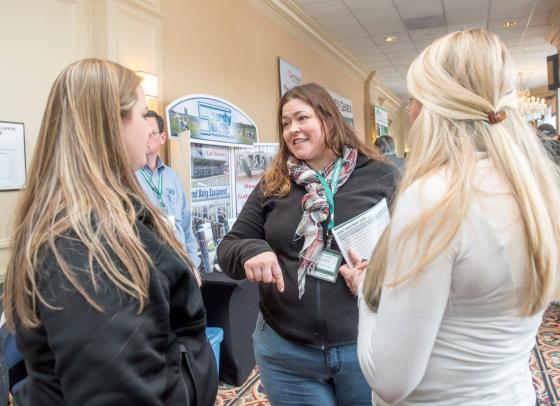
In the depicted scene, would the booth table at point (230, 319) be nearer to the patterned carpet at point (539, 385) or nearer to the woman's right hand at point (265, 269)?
the patterned carpet at point (539, 385)

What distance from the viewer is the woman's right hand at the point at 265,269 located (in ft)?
3.69

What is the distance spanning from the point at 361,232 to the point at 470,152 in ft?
1.70

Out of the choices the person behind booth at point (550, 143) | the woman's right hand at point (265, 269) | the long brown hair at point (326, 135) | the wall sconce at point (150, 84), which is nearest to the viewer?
the person behind booth at point (550, 143)

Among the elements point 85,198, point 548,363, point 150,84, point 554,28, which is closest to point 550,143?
point 85,198

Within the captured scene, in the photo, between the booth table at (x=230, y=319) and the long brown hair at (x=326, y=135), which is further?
the booth table at (x=230, y=319)

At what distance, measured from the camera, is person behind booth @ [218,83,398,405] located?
1164mm

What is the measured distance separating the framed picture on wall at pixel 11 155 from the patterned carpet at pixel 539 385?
66.5 inches

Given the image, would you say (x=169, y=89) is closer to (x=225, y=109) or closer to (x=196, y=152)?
(x=225, y=109)

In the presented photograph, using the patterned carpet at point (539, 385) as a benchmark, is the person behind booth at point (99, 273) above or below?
above

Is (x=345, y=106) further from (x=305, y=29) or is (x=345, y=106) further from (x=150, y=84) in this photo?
(x=150, y=84)

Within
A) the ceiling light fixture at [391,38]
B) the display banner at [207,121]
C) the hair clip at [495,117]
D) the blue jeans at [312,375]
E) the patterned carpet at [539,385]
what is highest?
the ceiling light fixture at [391,38]

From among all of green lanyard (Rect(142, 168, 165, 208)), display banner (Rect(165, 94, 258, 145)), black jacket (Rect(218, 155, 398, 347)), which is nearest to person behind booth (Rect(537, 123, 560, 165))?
black jacket (Rect(218, 155, 398, 347))

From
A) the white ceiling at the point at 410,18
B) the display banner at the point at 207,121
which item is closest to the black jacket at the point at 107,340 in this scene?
the display banner at the point at 207,121

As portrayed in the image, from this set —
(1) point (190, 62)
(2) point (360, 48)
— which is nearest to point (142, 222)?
(1) point (190, 62)
